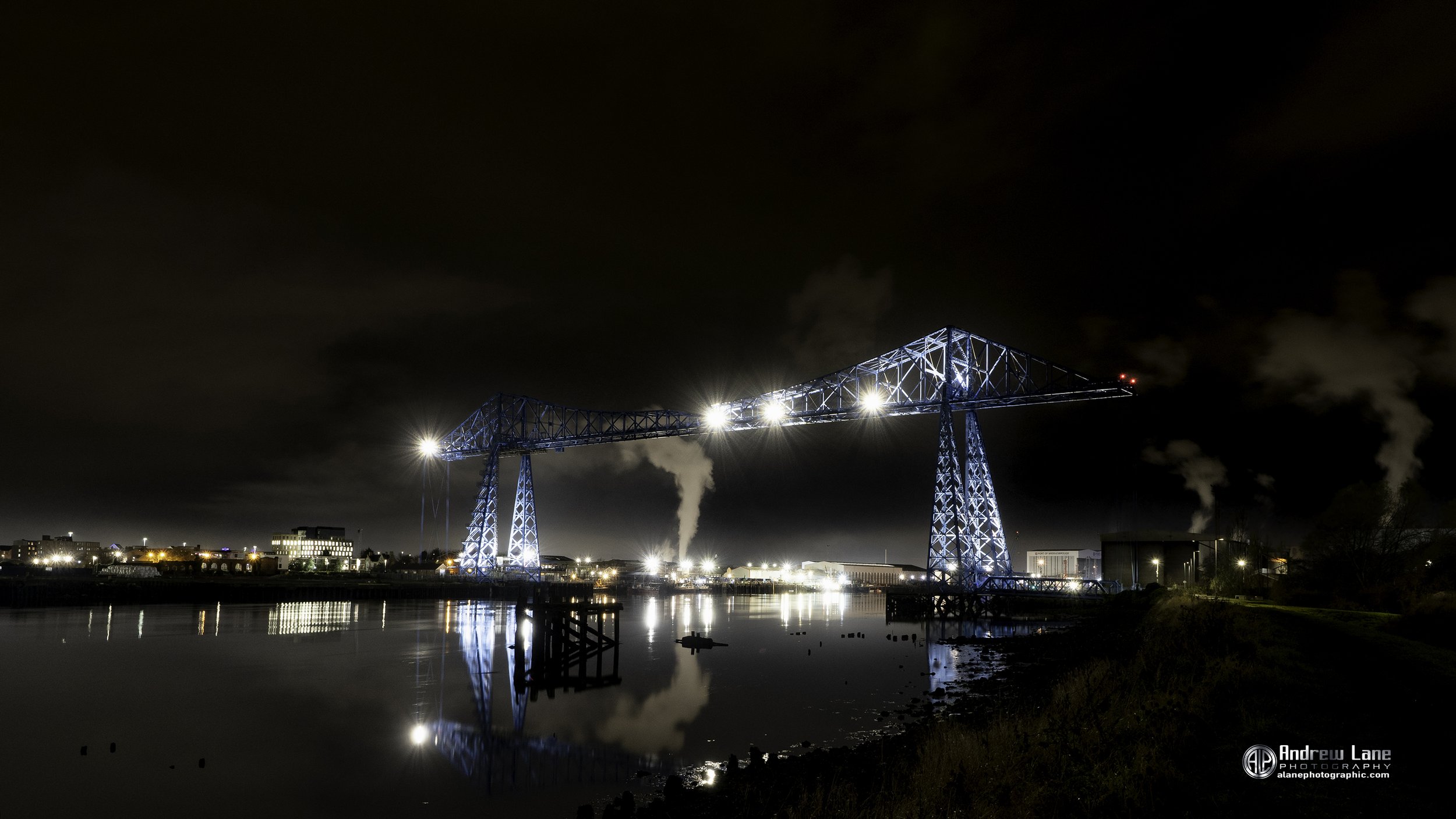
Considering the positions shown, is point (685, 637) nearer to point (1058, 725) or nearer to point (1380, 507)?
point (1058, 725)

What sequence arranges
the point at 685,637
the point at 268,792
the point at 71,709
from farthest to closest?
the point at 685,637 < the point at 71,709 < the point at 268,792

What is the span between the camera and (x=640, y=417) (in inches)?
3236

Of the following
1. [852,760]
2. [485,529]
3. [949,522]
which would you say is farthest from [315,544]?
[852,760]

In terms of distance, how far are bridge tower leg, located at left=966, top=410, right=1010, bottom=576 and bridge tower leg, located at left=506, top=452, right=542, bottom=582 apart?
1779 inches

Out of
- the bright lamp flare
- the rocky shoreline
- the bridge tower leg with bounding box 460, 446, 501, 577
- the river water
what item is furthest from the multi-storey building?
the rocky shoreline

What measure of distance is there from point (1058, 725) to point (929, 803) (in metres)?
3.68

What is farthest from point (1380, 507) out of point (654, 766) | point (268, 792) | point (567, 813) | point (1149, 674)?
point (268, 792)

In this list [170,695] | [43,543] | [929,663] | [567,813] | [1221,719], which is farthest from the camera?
[43,543]

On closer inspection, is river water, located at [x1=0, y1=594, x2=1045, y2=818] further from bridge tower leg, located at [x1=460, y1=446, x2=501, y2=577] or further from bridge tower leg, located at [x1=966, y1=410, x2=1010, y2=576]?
bridge tower leg, located at [x1=460, y1=446, x2=501, y2=577]

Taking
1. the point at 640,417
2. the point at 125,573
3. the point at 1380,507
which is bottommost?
the point at 125,573

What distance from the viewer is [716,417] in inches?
2963

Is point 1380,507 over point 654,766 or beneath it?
over

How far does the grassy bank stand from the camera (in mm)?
8961

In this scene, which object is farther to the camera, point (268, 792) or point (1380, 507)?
point (1380, 507)
